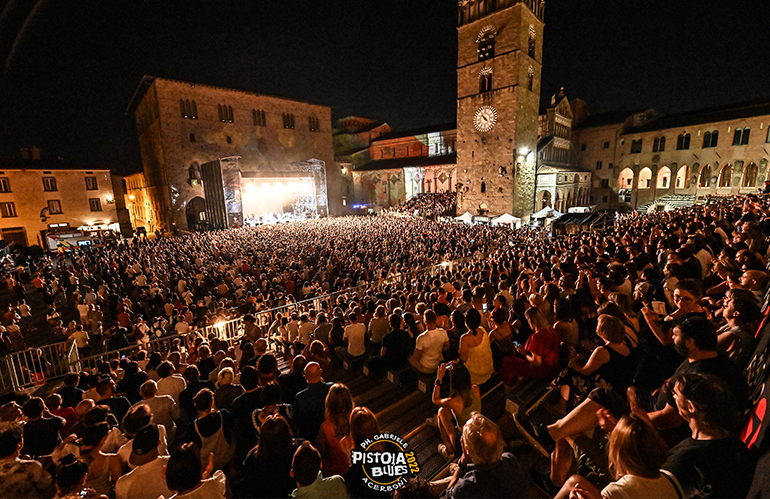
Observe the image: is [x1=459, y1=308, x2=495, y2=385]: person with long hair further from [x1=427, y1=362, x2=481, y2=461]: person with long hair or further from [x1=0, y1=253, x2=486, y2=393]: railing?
[x1=0, y1=253, x2=486, y2=393]: railing

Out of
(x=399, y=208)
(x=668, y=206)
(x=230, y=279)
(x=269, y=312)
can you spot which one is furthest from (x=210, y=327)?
(x=668, y=206)

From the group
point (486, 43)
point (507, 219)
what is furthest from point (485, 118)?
point (507, 219)

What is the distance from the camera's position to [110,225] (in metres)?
32.4

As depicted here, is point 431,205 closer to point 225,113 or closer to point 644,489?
point 225,113

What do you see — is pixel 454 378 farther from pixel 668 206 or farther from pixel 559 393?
pixel 668 206

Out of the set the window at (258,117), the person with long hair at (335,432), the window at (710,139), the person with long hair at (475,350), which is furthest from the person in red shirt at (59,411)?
the window at (710,139)

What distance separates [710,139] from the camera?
30.0m

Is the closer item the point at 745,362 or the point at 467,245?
the point at 745,362

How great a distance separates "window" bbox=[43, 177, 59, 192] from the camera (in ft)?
96.4

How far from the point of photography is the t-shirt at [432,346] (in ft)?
14.6

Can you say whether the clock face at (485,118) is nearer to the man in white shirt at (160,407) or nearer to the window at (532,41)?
the window at (532,41)

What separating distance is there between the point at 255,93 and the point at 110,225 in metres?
19.9

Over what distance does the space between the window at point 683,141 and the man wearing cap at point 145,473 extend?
43.5m

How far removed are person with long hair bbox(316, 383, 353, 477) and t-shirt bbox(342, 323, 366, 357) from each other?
97.8 inches
